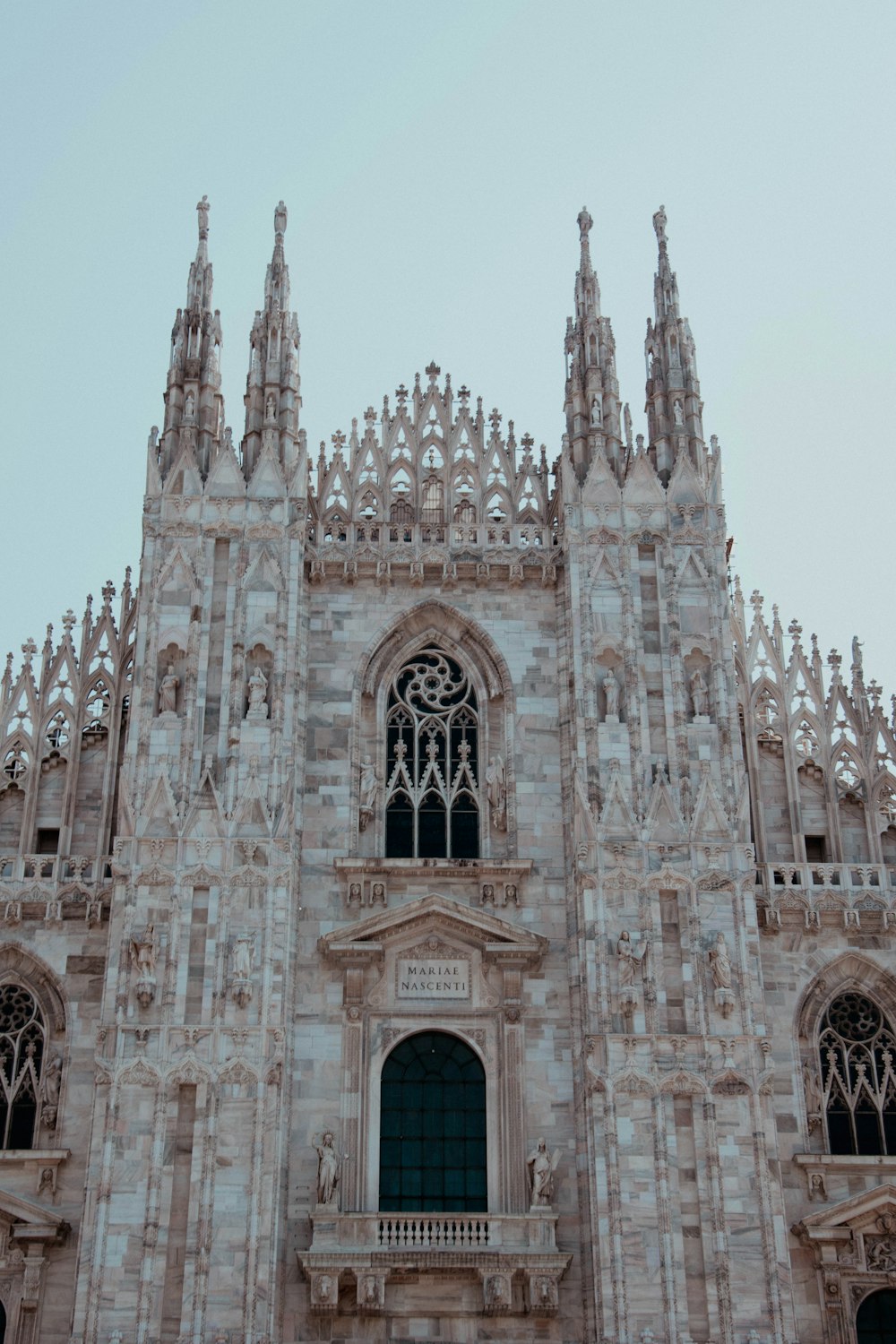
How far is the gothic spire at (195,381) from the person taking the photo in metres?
24.1

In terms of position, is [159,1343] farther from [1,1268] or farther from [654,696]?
[654,696]

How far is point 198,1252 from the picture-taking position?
19.2 m

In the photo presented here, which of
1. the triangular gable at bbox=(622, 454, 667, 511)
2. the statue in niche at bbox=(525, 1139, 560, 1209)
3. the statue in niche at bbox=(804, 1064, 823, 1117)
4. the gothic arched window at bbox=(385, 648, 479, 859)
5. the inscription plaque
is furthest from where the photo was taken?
the triangular gable at bbox=(622, 454, 667, 511)

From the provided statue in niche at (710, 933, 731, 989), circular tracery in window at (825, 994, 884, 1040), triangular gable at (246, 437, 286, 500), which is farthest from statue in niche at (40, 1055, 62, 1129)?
circular tracery in window at (825, 994, 884, 1040)

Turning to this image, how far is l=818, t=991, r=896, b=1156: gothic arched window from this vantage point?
21328 mm

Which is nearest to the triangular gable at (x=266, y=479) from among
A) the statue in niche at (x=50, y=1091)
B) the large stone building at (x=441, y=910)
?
the large stone building at (x=441, y=910)

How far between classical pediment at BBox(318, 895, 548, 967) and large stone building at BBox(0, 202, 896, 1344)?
47mm

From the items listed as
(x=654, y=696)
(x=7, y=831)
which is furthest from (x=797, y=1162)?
(x=7, y=831)

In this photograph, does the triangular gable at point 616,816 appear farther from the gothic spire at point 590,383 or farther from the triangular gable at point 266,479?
the triangular gable at point 266,479

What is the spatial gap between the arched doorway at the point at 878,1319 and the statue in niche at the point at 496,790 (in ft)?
22.9

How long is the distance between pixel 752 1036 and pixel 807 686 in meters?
5.48

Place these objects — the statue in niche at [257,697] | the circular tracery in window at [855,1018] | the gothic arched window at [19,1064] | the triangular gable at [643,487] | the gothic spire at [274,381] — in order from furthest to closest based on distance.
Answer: the gothic spire at [274,381] → the triangular gable at [643,487] → the statue in niche at [257,697] → the circular tracery in window at [855,1018] → the gothic arched window at [19,1064]

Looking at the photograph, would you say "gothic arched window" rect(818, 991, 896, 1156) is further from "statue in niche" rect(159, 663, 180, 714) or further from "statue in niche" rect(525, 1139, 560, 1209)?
"statue in niche" rect(159, 663, 180, 714)

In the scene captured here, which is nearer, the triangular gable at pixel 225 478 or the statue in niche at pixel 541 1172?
the statue in niche at pixel 541 1172
